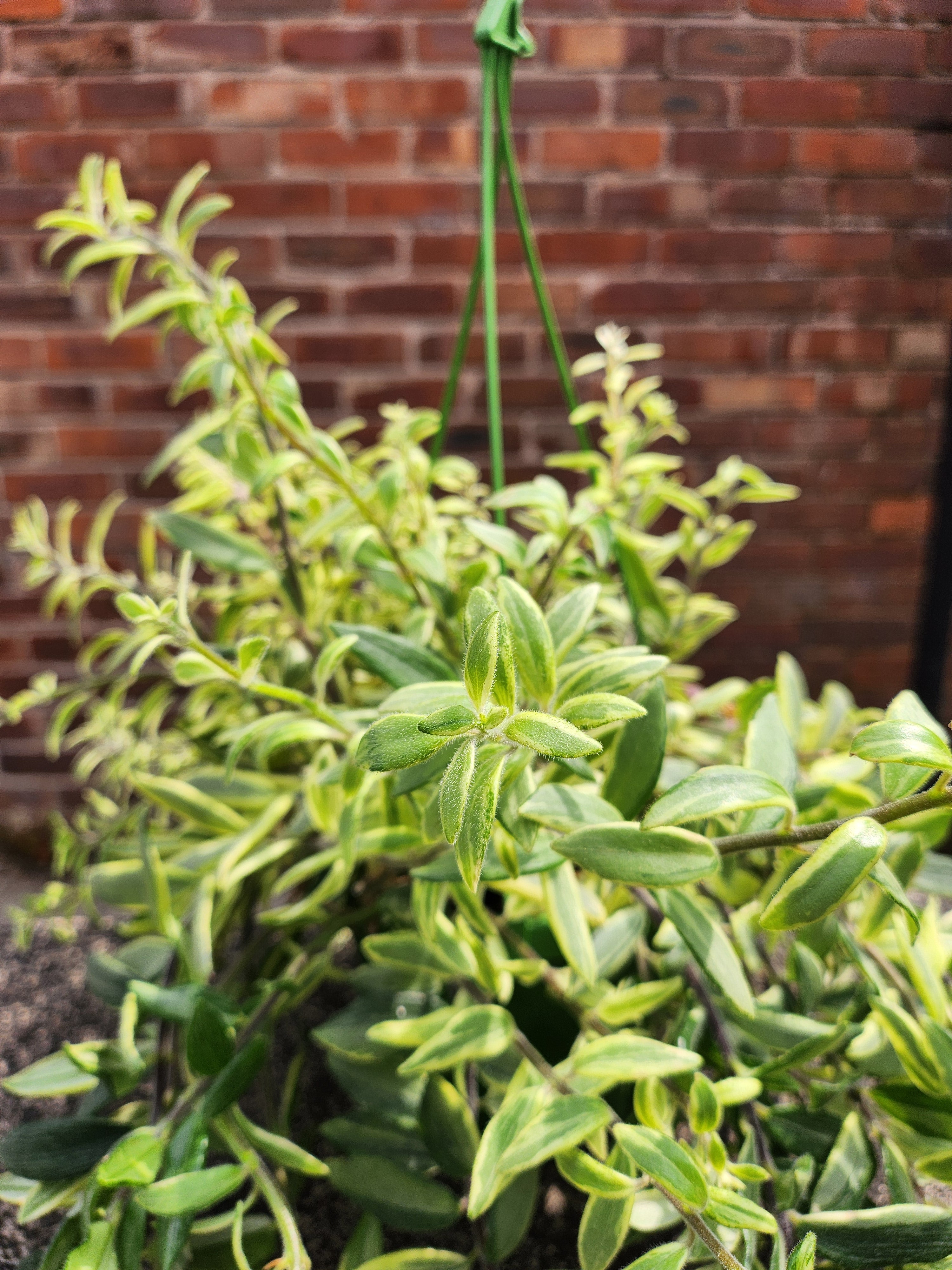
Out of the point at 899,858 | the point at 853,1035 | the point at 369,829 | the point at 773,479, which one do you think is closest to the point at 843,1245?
the point at 853,1035

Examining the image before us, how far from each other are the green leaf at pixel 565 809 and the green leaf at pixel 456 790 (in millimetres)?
100

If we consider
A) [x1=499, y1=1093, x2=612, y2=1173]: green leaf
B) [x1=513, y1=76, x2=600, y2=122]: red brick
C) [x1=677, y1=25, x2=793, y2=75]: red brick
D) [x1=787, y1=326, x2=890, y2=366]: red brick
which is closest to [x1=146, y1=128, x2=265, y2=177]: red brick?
[x1=513, y1=76, x2=600, y2=122]: red brick

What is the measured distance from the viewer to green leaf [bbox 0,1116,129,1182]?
0.53m

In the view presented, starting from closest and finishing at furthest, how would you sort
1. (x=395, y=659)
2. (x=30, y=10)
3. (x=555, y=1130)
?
1. (x=555, y=1130)
2. (x=395, y=659)
3. (x=30, y=10)

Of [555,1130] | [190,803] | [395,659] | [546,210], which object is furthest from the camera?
[546,210]

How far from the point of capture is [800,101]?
1.32 meters

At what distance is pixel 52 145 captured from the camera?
4.25 ft

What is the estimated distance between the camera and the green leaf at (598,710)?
40cm

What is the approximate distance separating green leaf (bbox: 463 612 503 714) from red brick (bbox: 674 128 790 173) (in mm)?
1260

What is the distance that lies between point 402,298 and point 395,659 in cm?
101

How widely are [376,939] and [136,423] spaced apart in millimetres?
1138

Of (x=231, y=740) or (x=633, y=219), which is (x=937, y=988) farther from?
(x=633, y=219)

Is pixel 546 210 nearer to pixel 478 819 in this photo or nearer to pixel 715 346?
pixel 715 346

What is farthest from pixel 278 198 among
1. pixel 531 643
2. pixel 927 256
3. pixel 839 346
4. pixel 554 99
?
Answer: pixel 531 643
